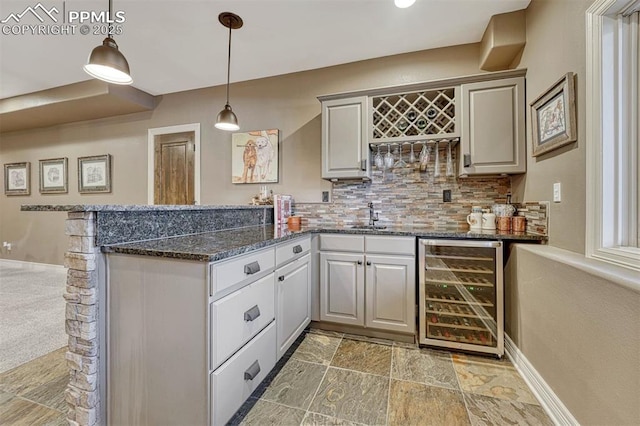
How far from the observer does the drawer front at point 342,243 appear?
2.21 m

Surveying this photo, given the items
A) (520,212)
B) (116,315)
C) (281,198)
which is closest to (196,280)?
(116,315)

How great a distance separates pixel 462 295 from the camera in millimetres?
2043

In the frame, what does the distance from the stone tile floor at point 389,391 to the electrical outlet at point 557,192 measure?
116 cm

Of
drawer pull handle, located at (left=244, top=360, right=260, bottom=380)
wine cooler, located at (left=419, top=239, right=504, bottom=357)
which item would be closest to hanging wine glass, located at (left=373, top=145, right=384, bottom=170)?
wine cooler, located at (left=419, top=239, right=504, bottom=357)

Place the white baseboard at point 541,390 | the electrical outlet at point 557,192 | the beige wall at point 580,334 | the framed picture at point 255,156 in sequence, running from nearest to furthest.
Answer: the beige wall at point 580,334
the white baseboard at point 541,390
the electrical outlet at point 557,192
the framed picture at point 255,156

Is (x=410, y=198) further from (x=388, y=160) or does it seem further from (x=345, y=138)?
(x=345, y=138)

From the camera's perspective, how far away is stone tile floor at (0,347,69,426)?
137cm

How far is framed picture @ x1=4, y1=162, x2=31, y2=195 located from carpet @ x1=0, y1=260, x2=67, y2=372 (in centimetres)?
142

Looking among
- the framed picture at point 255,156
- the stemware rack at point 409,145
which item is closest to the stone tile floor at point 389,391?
the stemware rack at point 409,145

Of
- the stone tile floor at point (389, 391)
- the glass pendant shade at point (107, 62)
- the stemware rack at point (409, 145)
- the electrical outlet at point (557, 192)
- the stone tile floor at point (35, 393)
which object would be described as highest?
the glass pendant shade at point (107, 62)

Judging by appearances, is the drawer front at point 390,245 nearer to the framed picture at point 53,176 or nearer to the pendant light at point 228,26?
the pendant light at point 228,26

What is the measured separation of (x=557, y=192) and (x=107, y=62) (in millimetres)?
2773

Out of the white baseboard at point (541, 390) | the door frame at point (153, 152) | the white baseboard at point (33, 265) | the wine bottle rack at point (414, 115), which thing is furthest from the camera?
the white baseboard at point (33, 265)

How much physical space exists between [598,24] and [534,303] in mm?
1509
